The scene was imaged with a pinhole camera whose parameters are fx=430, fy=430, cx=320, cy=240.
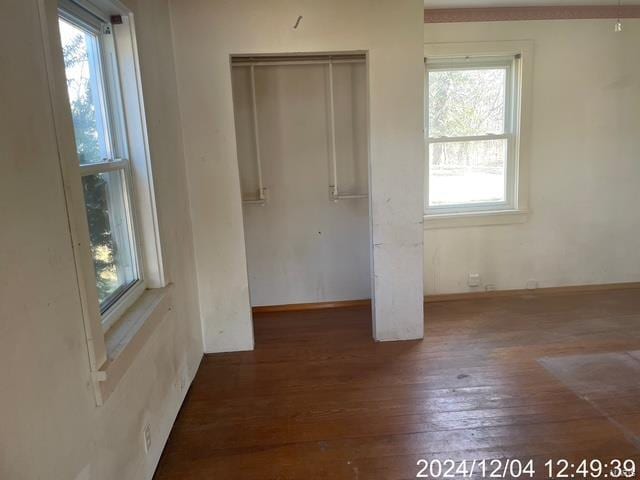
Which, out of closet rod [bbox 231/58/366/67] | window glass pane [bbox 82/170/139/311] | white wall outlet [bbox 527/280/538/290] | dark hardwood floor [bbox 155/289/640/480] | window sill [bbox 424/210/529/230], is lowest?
dark hardwood floor [bbox 155/289/640/480]

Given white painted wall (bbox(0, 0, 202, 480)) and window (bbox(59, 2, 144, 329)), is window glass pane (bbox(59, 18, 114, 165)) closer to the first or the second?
window (bbox(59, 2, 144, 329))

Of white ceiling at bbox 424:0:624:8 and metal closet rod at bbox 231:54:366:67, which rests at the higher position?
white ceiling at bbox 424:0:624:8

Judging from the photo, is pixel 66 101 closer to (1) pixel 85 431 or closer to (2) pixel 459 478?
(1) pixel 85 431

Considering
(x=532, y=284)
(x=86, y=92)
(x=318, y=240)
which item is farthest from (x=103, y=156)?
(x=532, y=284)

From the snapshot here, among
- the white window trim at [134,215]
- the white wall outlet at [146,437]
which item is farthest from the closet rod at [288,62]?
the white wall outlet at [146,437]

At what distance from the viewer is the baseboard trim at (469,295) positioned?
3869 mm

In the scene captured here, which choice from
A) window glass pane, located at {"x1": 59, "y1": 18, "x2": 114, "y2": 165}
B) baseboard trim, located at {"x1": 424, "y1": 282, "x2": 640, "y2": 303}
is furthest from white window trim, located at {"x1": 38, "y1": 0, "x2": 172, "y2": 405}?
baseboard trim, located at {"x1": 424, "y1": 282, "x2": 640, "y2": 303}

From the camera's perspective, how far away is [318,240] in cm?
381

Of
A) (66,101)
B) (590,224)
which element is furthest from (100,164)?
(590,224)

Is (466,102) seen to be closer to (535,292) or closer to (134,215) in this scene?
(535,292)

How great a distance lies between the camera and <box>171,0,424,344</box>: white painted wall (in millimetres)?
2680

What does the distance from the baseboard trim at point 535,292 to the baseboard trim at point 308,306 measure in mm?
619

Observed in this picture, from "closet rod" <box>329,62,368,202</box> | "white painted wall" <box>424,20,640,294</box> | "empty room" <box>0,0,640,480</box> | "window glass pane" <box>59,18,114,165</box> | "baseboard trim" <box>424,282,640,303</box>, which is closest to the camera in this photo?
"empty room" <box>0,0,640,480</box>

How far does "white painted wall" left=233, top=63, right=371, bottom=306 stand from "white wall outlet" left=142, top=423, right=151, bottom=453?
6.64ft
